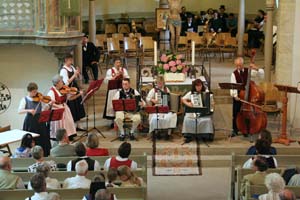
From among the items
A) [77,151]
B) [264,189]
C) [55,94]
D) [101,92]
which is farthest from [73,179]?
[101,92]

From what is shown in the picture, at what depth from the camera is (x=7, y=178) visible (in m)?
7.66

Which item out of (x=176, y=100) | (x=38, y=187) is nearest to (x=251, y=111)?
(x=176, y=100)

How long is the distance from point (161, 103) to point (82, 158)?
4.05m

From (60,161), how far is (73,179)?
1.15 metres

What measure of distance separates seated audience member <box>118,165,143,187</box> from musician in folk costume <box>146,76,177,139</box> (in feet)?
14.5

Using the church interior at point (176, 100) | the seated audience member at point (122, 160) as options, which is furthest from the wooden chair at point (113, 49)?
the seated audience member at point (122, 160)

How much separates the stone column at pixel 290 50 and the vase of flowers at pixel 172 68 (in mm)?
2104

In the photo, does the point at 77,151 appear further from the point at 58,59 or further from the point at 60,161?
the point at 58,59

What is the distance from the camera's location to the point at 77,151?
8.36 metres

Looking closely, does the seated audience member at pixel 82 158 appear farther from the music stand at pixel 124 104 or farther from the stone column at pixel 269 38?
the stone column at pixel 269 38

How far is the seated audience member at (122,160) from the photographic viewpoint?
27.5 ft

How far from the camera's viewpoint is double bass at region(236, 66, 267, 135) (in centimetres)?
1162

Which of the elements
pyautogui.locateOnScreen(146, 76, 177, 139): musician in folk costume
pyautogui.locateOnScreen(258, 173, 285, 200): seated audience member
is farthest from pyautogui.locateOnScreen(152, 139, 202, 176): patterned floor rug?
pyautogui.locateOnScreen(258, 173, 285, 200): seated audience member

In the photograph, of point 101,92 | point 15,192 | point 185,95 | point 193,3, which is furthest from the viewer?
point 193,3
